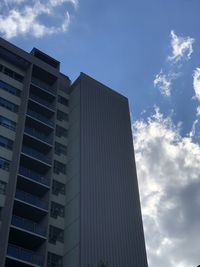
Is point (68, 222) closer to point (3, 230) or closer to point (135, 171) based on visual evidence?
point (3, 230)

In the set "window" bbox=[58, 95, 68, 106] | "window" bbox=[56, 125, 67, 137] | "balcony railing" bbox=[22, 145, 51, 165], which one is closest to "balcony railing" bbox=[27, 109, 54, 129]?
"window" bbox=[56, 125, 67, 137]

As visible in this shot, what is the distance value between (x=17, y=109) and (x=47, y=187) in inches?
594

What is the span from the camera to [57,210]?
201 feet

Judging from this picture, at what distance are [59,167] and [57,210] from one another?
25.5ft

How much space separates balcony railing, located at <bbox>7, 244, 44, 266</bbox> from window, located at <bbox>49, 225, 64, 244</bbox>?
15.6ft

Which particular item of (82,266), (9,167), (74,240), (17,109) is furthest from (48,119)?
(82,266)

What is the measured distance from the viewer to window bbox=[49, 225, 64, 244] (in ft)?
189

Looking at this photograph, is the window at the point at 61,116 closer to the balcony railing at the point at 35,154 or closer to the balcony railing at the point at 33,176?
the balcony railing at the point at 35,154

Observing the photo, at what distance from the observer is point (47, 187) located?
6047 cm

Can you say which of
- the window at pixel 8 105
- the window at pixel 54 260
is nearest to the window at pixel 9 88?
the window at pixel 8 105

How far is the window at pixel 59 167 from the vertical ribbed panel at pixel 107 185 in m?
3.83

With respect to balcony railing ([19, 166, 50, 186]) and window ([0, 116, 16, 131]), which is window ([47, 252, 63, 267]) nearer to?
balcony railing ([19, 166, 50, 186])

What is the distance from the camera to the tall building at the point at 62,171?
55.4 meters

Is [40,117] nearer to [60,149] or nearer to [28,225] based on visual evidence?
[60,149]
